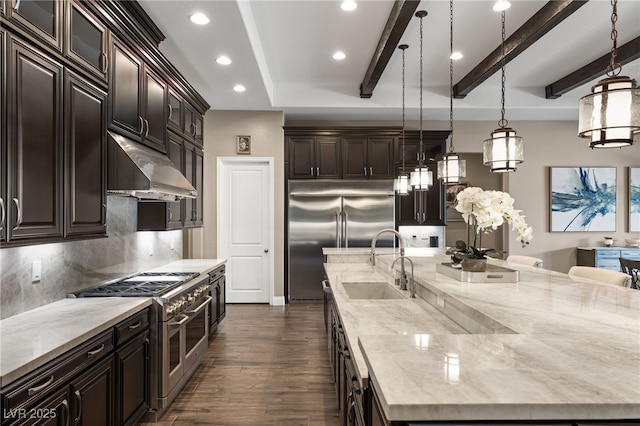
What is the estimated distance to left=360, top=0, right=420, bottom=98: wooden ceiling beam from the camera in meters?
3.20

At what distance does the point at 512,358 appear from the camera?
3.32 ft

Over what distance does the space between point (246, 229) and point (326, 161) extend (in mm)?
1681

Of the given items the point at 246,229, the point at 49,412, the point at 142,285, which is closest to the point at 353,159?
the point at 246,229

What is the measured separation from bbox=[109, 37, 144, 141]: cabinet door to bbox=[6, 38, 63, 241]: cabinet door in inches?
22.6

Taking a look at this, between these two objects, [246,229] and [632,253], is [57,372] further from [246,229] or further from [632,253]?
[632,253]

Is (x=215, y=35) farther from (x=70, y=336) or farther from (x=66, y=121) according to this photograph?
(x=70, y=336)

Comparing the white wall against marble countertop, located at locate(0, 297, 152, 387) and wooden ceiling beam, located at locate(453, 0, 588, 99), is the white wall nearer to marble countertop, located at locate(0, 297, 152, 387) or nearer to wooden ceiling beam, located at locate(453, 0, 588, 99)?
wooden ceiling beam, located at locate(453, 0, 588, 99)

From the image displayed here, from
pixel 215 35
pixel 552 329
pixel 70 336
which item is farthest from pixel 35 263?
pixel 552 329

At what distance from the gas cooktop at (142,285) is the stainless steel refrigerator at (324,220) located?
2706 mm

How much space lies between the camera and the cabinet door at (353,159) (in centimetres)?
611

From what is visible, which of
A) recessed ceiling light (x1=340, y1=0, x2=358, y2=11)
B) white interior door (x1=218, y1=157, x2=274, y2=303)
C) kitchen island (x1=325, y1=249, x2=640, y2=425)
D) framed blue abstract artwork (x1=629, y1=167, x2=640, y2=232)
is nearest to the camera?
kitchen island (x1=325, y1=249, x2=640, y2=425)

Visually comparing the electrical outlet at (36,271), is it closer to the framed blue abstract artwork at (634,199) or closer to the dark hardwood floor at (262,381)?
the dark hardwood floor at (262,381)

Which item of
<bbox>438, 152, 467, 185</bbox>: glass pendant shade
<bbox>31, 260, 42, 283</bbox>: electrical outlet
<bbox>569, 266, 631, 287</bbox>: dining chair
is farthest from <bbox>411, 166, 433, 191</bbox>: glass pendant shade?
<bbox>31, 260, 42, 283</bbox>: electrical outlet

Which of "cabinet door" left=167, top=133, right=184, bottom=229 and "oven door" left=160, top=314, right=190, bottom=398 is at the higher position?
"cabinet door" left=167, top=133, right=184, bottom=229
